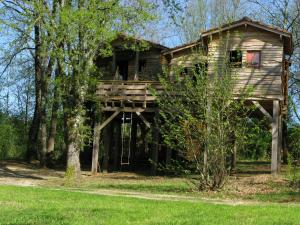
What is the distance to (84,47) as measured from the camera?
73.4 ft

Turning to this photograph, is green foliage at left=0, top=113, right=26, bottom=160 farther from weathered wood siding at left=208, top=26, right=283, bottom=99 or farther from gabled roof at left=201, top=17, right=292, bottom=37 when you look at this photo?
weathered wood siding at left=208, top=26, right=283, bottom=99

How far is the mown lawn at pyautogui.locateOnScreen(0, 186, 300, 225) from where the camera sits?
892 cm

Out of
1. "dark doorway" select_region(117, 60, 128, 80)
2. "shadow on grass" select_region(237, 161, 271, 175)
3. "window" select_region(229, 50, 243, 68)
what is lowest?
"shadow on grass" select_region(237, 161, 271, 175)

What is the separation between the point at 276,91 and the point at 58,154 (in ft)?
68.3

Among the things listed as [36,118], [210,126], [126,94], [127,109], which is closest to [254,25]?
[126,94]

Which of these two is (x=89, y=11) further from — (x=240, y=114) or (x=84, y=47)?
(x=240, y=114)

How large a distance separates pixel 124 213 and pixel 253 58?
1664 cm

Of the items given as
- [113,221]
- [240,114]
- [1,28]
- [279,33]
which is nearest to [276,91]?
[279,33]

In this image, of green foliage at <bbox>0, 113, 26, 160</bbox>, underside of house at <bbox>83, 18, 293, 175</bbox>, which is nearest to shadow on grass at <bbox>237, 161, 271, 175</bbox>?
underside of house at <bbox>83, 18, 293, 175</bbox>

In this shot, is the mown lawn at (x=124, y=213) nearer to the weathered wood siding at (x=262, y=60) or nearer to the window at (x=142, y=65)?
the weathered wood siding at (x=262, y=60)

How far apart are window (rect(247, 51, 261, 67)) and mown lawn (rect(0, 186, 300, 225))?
1424 centimetres

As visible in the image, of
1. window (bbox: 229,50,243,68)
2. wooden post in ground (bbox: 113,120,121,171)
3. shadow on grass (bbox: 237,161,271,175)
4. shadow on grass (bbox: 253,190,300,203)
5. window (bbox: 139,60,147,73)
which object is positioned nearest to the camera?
shadow on grass (bbox: 253,190,300,203)

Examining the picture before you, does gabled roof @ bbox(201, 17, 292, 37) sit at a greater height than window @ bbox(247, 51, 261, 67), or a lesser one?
greater

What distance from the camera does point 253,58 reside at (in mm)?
24766
